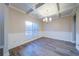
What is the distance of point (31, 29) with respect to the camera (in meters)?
1.91

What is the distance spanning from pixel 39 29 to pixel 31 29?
161 millimetres

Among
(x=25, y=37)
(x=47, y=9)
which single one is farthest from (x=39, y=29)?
(x=47, y=9)

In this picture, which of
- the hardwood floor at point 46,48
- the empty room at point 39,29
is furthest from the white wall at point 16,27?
the hardwood floor at point 46,48

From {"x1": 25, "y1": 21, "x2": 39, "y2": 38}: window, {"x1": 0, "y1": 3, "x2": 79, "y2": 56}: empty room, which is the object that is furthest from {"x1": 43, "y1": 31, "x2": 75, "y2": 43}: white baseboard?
{"x1": 25, "y1": 21, "x2": 39, "y2": 38}: window

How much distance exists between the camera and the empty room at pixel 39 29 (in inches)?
70.2

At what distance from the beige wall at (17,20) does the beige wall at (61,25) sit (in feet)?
0.79

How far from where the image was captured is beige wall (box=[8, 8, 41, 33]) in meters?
1.78

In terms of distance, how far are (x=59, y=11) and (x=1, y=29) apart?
1.17m

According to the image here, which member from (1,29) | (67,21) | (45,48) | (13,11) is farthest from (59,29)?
(1,29)

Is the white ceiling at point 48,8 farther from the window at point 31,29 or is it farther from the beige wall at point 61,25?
the window at point 31,29

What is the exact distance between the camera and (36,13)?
185cm

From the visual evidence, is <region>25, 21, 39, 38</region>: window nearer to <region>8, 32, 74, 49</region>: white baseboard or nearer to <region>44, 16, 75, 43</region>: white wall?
<region>8, 32, 74, 49</region>: white baseboard

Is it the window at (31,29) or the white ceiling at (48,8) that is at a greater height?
the white ceiling at (48,8)

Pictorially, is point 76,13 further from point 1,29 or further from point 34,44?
point 1,29
